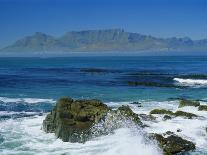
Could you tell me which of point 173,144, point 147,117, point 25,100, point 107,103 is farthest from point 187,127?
point 25,100

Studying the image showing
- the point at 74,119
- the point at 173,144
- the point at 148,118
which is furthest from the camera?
the point at 148,118

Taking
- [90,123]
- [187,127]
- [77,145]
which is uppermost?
[90,123]

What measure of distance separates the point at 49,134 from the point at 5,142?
3.45 meters

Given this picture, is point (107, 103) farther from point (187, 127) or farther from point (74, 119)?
point (74, 119)

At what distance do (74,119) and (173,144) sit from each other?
7382 millimetres

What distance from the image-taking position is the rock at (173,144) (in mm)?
27856

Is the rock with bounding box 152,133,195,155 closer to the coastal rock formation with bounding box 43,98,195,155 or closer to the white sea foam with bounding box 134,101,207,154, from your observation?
the coastal rock formation with bounding box 43,98,195,155

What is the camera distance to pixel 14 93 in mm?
61438

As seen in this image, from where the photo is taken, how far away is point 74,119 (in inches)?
1257

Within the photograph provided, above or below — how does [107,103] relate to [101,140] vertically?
below

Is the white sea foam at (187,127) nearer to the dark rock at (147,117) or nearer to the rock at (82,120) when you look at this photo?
the dark rock at (147,117)

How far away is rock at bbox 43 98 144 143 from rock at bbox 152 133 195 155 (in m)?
3.04

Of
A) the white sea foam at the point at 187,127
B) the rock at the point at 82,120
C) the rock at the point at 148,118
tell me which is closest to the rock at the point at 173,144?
the white sea foam at the point at 187,127

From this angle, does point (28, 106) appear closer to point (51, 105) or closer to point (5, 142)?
point (51, 105)
